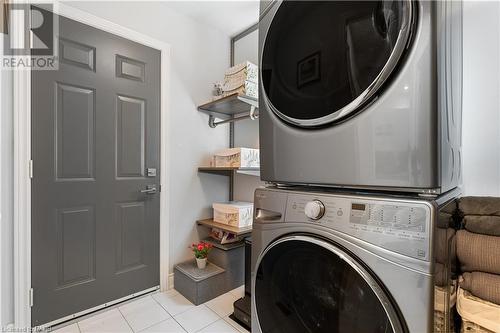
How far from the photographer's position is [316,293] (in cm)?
80

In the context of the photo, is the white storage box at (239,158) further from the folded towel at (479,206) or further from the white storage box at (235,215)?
the folded towel at (479,206)

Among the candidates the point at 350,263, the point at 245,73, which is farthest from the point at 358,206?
the point at 245,73

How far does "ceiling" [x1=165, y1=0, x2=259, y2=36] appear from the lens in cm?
202

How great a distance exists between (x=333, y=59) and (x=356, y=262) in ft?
1.98

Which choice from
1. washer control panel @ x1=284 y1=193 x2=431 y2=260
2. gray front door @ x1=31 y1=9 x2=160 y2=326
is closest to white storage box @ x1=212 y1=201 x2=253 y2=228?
gray front door @ x1=31 y1=9 x2=160 y2=326

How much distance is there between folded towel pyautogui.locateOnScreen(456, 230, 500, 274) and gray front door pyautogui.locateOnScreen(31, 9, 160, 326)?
6.28ft

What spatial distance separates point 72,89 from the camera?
1.61 meters

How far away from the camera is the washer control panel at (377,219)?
22.8 inches

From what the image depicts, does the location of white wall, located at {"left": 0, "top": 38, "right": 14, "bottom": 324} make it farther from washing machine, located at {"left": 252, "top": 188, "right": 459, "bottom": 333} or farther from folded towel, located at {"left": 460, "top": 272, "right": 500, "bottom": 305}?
folded towel, located at {"left": 460, "top": 272, "right": 500, "bottom": 305}

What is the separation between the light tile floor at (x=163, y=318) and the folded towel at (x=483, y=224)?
1354mm

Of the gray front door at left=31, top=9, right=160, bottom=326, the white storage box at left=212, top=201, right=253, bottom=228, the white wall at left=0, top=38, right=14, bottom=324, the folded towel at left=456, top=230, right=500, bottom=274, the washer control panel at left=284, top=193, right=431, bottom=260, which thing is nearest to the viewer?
the washer control panel at left=284, top=193, right=431, bottom=260

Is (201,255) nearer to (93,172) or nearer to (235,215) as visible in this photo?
(235,215)

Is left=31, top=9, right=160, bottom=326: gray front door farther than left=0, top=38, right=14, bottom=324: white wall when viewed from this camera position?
Yes

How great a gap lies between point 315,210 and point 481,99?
3.47 feet
